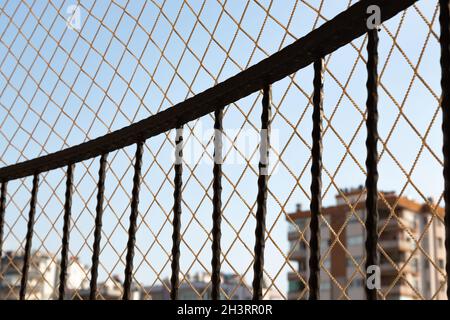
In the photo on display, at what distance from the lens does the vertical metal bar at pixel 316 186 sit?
835 millimetres

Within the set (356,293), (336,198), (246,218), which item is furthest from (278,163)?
(356,293)

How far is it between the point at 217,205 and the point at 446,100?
438 mm

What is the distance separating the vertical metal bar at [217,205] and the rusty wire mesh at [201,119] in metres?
0.08

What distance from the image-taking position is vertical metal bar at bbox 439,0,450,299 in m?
0.69

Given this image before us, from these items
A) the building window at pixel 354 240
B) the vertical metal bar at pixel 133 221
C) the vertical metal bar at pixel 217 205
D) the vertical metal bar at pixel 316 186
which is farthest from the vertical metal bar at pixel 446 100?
the building window at pixel 354 240

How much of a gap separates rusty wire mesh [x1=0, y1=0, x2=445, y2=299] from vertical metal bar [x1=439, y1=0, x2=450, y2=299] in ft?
0.38

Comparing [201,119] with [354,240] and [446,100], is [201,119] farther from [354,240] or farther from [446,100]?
[354,240]

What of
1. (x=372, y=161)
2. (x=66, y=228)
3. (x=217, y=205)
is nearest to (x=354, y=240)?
(x=66, y=228)

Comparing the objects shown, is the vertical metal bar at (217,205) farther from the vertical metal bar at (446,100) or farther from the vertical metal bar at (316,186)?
the vertical metal bar at (446,100)

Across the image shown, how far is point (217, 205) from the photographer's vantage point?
1035 mm

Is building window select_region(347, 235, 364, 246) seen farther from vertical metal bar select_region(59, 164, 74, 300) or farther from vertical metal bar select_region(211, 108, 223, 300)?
vertical metal bar select_region(211, 108, 223, 300)
